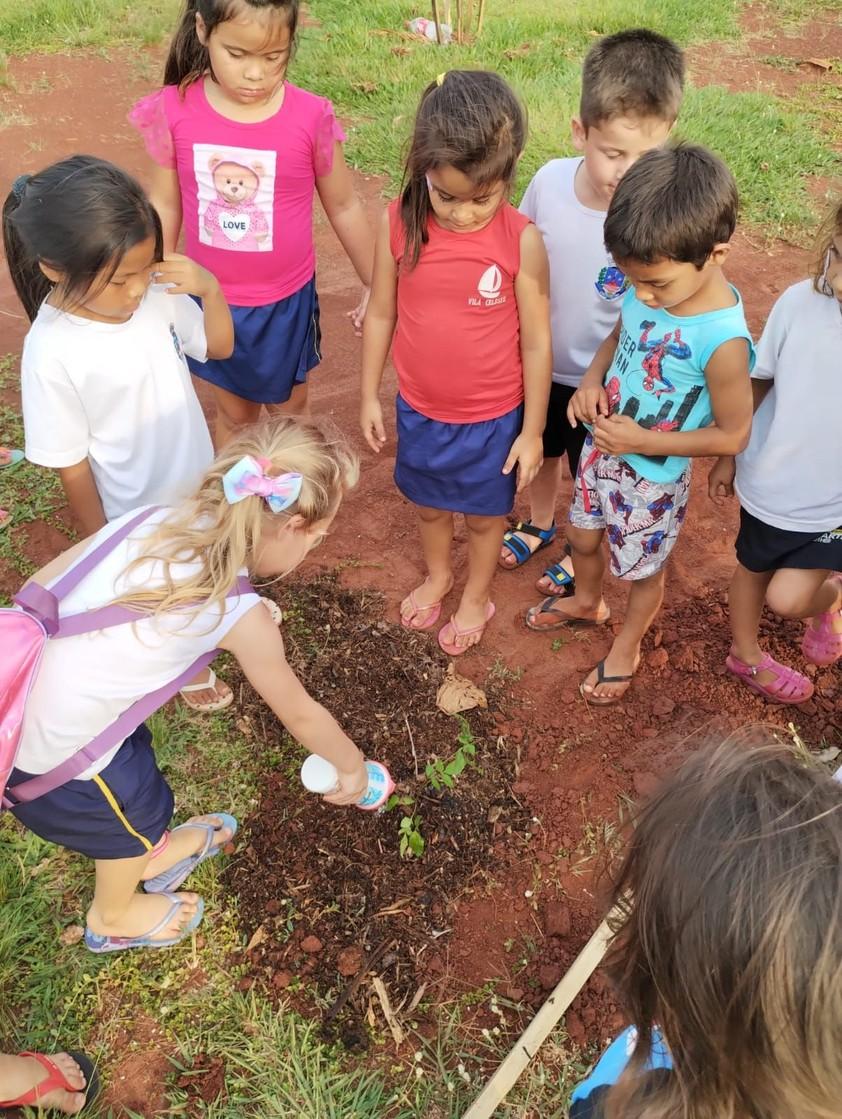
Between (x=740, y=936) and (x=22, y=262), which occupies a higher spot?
(x=22, y=262)

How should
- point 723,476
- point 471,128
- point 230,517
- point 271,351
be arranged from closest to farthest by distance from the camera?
1. point 230,517
2. point 471,128
3. point 723,476
4. point 271,351

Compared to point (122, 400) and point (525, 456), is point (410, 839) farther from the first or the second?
point (122, 400)

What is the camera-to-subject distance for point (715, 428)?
2141 millimetres

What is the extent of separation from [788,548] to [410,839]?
135cm

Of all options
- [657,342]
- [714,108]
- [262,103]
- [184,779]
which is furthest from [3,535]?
[714,108]

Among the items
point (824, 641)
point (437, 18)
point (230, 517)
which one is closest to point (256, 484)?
point (230, 517)

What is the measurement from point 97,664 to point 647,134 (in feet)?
6.10

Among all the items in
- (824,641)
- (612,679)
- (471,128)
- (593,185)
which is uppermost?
(471,128)

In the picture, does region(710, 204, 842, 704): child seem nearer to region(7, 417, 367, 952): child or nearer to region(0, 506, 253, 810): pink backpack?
region(7, 417, 367, 952): child

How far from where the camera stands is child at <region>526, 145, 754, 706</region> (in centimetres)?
193

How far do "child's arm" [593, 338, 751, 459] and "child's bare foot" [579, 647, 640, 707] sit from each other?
793mm

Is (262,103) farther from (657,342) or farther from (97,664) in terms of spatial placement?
(97,664)

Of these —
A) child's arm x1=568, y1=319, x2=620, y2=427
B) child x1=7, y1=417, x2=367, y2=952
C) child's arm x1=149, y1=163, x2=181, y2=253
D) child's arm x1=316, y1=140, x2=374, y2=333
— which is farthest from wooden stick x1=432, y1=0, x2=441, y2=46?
child x1=7, y1=417, x2=367, y2=952

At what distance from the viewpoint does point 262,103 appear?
8.39 feet
